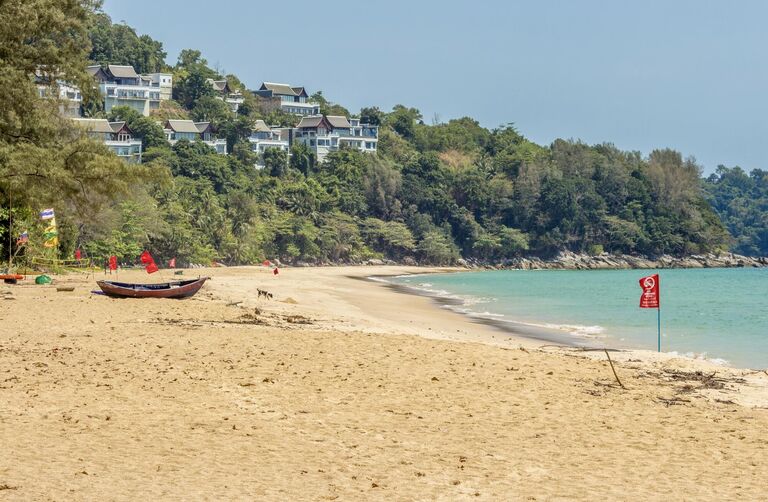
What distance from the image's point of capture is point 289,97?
520 ft

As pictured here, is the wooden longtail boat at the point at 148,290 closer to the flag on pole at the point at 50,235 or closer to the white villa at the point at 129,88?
the flag on pole at the point at 50,235

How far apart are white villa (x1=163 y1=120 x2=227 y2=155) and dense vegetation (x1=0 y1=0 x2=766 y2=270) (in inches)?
83.9

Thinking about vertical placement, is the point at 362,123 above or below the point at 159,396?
above

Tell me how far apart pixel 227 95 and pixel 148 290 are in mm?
125424

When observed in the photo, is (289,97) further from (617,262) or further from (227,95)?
(617,262)

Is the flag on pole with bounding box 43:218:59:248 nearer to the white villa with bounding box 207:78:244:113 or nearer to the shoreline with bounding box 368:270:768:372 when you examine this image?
the shoreline with bounding box 368:270:768:372

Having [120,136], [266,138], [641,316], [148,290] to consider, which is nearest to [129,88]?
[266,138]

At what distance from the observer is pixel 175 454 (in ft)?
31.8

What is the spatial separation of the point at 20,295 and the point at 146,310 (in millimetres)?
6655

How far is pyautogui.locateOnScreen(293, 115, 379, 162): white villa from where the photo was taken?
13612 cm

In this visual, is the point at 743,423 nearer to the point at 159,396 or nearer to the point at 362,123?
the point at 159,396

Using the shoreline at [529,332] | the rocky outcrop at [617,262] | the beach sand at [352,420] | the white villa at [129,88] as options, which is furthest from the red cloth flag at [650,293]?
the white villa at [129,88]

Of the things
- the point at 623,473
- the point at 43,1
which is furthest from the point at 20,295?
the point at 623,473

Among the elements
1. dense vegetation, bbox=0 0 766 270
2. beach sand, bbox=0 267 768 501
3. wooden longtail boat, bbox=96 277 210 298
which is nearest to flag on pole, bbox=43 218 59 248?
wooden longtail boat, bbox=96 277 210 298
